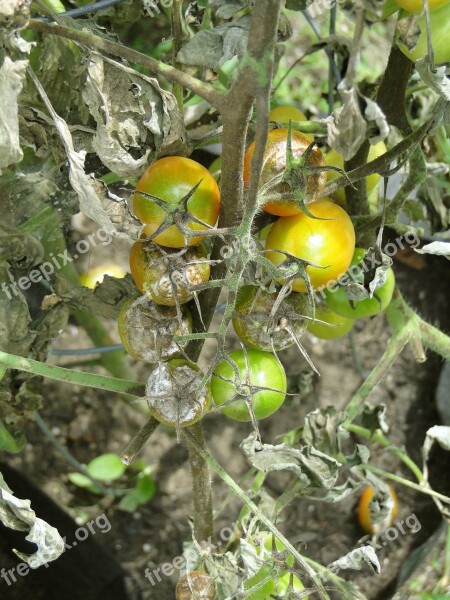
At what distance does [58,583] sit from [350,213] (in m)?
0.96

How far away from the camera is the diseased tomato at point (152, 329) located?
794mm

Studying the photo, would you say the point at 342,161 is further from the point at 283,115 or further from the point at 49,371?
the point at 49,371

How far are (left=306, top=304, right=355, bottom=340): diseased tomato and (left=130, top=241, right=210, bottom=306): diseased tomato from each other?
0.33 m

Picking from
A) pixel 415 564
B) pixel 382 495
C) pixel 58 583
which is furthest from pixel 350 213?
pixel 58 583

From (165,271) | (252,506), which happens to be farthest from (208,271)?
(252,506)

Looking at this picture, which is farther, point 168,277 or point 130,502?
point 130,502

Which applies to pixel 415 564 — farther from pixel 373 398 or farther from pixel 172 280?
pixel 172 280

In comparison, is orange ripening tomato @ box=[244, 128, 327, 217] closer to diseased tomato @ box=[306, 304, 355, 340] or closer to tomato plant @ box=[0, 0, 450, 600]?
tomato plant @ box=[0, 0, 450, 600]

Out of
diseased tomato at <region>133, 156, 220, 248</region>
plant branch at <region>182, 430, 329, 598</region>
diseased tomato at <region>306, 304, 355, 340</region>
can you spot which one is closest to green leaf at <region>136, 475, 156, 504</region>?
diseased tomato at <region>306, 304, 355, 340</region>

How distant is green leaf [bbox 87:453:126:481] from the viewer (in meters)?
1.53

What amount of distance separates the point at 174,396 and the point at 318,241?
9.5 inches

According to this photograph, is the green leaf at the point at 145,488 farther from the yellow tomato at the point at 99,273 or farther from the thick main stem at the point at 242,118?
the thick main stem at the point at 242,118

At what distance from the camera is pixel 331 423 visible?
1032 mm

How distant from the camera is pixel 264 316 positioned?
0.81m
